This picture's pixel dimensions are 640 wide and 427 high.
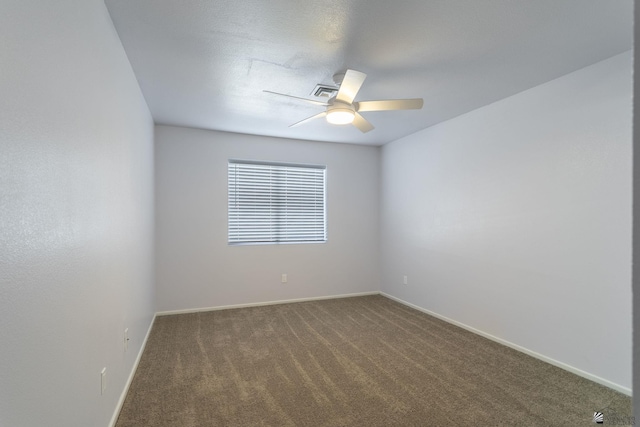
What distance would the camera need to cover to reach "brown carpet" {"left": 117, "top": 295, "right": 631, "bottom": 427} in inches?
77.7

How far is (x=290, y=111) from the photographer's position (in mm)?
3410

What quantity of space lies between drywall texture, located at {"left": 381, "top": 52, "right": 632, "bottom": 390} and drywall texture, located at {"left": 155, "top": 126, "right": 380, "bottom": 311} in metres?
1.17

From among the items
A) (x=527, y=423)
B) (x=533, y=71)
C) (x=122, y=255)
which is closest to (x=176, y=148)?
(x=122, y=255)

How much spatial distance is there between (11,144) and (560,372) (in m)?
3.68

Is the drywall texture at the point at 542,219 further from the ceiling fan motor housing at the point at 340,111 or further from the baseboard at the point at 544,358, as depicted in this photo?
the ceiling fan motor housing at the point at 340,111

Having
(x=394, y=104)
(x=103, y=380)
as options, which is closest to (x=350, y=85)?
(x=394, y=104)

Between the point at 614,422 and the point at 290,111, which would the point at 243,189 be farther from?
the point at 614,422

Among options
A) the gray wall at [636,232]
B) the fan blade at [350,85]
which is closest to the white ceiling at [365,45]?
the fan blade at [350,85]

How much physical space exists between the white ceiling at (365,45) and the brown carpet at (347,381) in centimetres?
251

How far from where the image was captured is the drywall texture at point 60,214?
0.87 m

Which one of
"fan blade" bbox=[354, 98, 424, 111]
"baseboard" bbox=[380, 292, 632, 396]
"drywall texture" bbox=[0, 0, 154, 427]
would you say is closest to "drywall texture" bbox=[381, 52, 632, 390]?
"baseboard" bbox=[380, 292, 632, 396]

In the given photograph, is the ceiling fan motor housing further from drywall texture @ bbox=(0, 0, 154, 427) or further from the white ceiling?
drywall texture @ bbox=(0, 0, 154, 427)

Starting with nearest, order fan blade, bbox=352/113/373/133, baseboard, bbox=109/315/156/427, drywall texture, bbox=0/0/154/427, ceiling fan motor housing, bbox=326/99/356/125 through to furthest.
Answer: drywall texture, bbox=0/0/154/427 → baseboard, bbox=109/315/156/427 → ceiling fan motor housing, bbox=326/99/356/125 → fan blade, bbox=352/113/373/133

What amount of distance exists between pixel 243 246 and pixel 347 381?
100 inches
